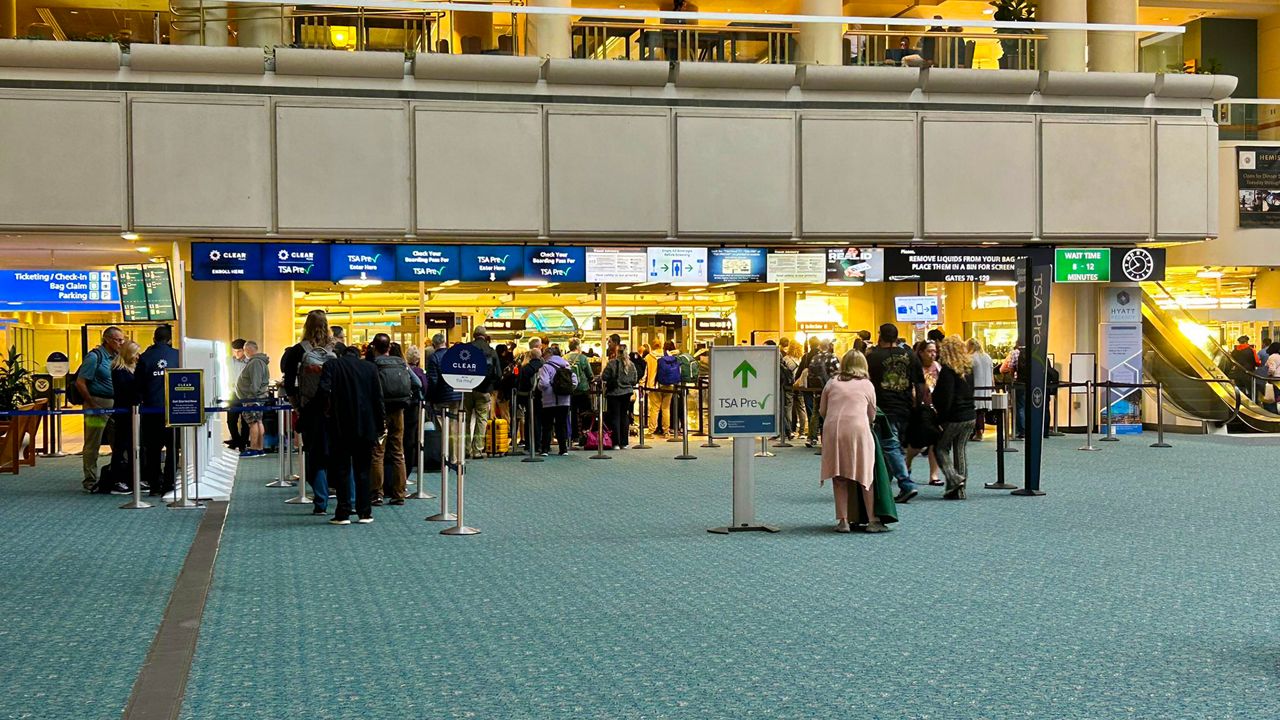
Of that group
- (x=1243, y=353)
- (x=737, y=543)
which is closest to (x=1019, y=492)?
(x=737, y=543)

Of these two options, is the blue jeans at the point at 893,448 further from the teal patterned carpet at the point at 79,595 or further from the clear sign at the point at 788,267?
the clear sign at the point at 788,267

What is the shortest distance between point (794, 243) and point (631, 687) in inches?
706

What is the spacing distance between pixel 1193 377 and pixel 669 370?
10.0 metres

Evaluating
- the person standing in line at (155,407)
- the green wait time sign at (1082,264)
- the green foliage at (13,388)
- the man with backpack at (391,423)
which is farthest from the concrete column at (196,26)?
the green wait time sign at (1082,264)

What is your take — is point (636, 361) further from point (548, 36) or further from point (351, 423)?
point (351, 423)

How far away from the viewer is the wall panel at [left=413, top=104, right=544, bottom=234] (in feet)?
71.6

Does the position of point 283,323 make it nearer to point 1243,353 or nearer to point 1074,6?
point 1074,6

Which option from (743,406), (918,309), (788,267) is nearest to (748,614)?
(743,406)

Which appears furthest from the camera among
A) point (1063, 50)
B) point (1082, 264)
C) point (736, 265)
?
point (1063, 50)

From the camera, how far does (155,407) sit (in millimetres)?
14844

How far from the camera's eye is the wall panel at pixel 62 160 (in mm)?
20469

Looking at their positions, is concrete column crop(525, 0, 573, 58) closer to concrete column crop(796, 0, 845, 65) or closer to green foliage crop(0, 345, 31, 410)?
concrete column crop(796, 0, 845, 65)

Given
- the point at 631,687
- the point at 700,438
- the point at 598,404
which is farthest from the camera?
the point at 700,438

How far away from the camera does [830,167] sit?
75.8ft
